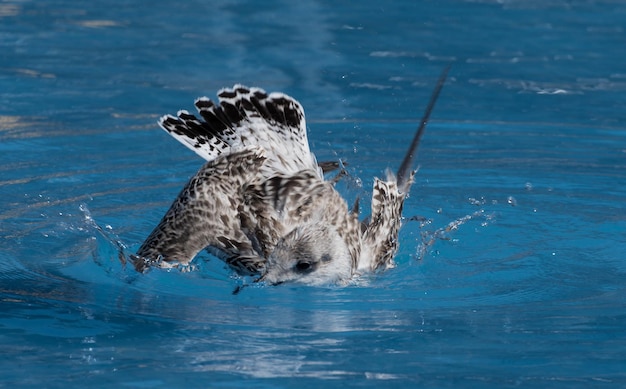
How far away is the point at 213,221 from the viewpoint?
275 inches

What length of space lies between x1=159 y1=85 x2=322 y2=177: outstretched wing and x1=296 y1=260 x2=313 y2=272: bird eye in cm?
99

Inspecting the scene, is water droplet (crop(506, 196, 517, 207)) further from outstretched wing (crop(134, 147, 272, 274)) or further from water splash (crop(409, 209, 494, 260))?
outstretched wing (crop(134, 147, 272, 274))

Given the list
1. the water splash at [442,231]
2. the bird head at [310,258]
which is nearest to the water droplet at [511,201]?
the water splash at [442,231]

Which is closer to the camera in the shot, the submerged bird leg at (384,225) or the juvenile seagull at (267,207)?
the juvenile seagull at (267,207)

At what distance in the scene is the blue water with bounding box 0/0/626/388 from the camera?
17.4 ft

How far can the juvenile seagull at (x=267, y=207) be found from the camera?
642 centimetres

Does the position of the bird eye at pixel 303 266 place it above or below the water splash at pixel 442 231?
above

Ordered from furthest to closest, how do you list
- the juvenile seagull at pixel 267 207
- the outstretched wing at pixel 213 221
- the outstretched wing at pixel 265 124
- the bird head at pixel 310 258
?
the outstretched wing at pixel 265 124, the outstretched wing at pixel 213 221, the juvenile seagull at pixel 267 207, the bird head at pixel 310 258

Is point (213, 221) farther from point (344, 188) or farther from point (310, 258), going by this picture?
point (344, 188)

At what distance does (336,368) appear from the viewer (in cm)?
512

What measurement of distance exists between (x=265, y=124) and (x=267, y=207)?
58 cm

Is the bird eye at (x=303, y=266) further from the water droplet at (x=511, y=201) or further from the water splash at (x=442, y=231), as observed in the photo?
the water droplet at (x=511, y=201)

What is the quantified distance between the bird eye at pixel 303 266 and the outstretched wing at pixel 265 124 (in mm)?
991

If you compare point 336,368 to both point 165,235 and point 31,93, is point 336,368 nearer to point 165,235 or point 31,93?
point 165,235
